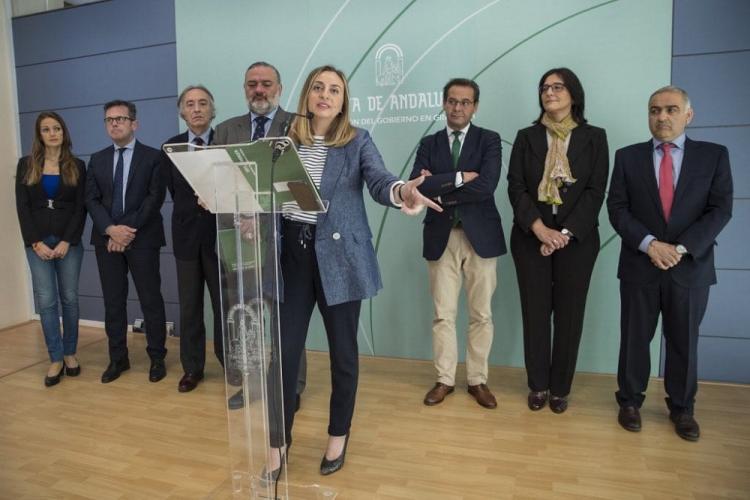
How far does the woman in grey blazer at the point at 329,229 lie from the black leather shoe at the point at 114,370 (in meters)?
2.04

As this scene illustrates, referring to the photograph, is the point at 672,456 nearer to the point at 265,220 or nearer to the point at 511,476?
the point at 511,476

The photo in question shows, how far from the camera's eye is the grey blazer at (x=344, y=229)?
2.25 metres

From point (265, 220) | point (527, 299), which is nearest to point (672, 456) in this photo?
point (527, 299)

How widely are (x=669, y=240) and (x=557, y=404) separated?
3.63 feet

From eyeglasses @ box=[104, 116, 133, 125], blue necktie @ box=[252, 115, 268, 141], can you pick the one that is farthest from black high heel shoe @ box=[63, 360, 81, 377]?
blue necktie @ box=[252, 115, 268, 141]

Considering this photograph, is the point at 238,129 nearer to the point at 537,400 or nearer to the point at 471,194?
the point at 471,194

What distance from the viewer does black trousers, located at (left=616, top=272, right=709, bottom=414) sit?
2.80m

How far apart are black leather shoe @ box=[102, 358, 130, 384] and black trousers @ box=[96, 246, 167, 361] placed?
0.12 feet

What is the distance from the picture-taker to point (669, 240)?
2.80m

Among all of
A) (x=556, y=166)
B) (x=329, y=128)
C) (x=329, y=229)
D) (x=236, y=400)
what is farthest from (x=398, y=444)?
(x=556, y=166)

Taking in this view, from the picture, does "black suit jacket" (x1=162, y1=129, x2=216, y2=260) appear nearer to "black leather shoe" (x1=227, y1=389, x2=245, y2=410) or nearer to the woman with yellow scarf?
"black leather shoe" (x1=227, y1=389, x2=245, y2=410)

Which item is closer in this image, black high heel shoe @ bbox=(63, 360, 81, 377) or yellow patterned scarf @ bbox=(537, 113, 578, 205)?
yellow patterned scarf @ bbox=(537, 113, 578, 205)

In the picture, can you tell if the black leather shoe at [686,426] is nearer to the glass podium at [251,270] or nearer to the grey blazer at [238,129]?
the glass podium at [251,270]

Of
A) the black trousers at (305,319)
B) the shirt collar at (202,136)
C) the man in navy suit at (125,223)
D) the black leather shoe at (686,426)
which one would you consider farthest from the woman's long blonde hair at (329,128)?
the black leather shoe at (686,426)
